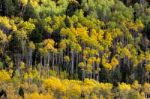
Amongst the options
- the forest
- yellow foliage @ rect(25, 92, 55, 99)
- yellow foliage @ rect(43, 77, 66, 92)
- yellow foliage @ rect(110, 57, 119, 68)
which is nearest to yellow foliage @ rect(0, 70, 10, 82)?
the forest

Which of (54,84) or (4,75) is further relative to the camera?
(4,75)

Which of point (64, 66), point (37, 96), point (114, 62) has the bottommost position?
point (64, 66)

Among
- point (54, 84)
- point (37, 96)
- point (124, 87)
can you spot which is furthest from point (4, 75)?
point (124, 87)

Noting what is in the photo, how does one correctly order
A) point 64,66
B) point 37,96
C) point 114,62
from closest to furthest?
point 37,96
point 64,66
point 114,62

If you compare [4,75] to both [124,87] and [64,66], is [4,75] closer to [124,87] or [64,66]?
[64,66]

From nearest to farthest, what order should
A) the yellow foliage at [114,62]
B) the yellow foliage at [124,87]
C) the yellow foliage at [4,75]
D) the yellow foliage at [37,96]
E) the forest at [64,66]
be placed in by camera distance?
the yellow foliage at [37,96]
the forest at [64,66]
the yellow foliage at [4,75]
the yellow foliage at [124,87]
the yellow foliage at [114,62]

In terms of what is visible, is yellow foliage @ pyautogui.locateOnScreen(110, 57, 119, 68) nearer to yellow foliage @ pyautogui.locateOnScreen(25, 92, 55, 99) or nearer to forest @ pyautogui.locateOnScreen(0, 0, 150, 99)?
forest @ pyautogui.locateOnScreen(0, 0, 150, 99)

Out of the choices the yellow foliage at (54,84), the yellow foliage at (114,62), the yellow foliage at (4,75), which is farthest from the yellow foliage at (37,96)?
the yellow foliage at (114,62)

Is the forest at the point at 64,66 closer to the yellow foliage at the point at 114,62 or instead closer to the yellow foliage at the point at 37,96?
the yellow foliage at the point at 37,96

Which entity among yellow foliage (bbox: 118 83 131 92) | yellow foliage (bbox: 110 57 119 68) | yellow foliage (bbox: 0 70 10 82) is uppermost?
yellow foliage (bbox: 0 70 10 82)

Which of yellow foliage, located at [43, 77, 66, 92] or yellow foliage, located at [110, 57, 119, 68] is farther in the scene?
yellow foliage, located at [110, 57, 119, 68]

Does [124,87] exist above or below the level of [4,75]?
below
